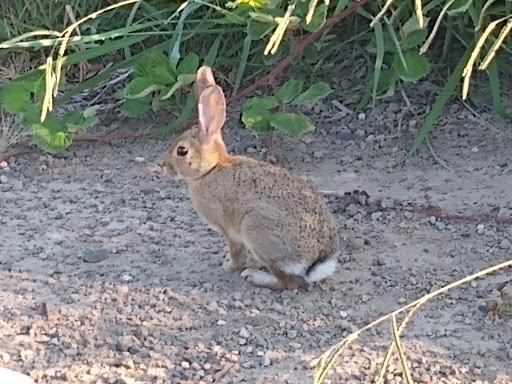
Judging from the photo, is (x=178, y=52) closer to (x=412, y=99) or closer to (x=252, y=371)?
(x=412, y=99)

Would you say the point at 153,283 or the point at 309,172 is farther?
the point at 309,172

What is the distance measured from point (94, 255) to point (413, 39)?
1.67 meters

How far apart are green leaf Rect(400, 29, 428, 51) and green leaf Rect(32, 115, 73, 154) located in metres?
1.51

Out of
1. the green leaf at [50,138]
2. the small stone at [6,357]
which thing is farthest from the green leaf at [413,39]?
the small stone at [6,357]

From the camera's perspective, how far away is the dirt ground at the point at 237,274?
327 cm

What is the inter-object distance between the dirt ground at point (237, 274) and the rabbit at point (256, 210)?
0.34 feet

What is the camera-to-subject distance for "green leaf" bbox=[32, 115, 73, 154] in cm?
475

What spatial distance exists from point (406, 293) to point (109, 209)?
139cm

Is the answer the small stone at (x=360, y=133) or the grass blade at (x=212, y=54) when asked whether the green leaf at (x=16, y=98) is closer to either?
the grass blade at (x=212, y=54)

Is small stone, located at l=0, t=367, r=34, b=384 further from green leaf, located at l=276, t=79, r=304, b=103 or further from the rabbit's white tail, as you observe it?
green leaf, located at l=276, t=79, r=304, b=103

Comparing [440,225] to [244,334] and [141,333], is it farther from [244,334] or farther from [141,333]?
[141,333]

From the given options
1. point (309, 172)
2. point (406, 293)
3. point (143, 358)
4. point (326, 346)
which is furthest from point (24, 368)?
point (309, 172)

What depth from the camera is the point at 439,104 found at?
4816 millimetres

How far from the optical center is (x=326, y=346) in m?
3.36
